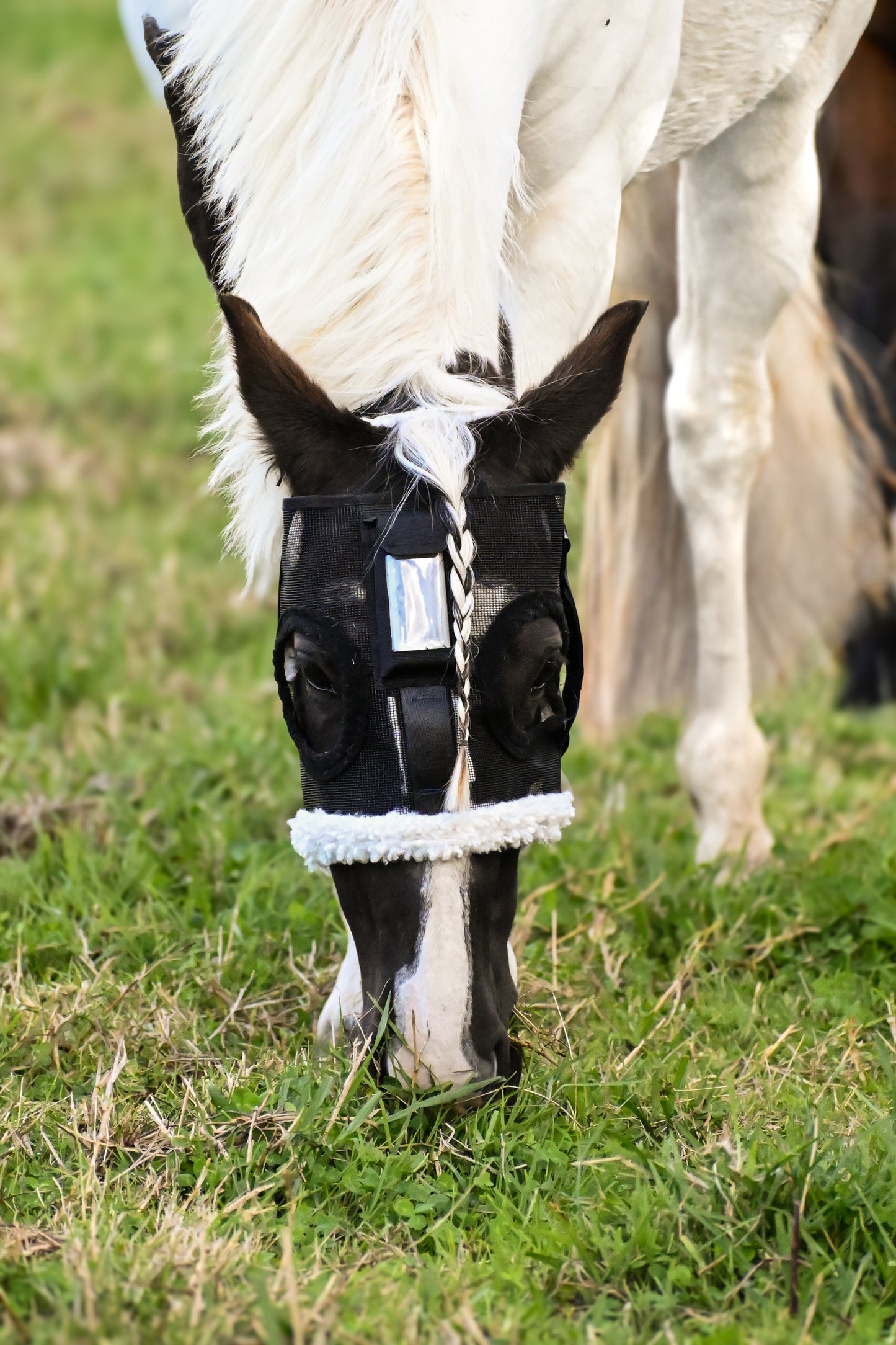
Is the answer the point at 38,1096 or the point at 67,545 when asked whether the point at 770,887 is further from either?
the point at 67,545

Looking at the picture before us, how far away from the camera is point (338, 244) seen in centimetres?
206

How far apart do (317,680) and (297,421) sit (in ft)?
1.16

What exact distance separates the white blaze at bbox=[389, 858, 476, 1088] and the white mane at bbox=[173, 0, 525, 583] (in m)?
0.54

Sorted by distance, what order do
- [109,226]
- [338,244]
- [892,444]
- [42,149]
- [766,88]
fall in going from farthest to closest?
[42,149]
[109,226]
[892,444]
[766,88]
[338,244]

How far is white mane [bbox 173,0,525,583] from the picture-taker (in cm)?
204

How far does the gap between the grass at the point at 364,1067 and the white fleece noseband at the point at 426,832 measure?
12.5 inches

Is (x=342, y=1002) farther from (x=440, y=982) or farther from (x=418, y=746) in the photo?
(x=418, y=746)

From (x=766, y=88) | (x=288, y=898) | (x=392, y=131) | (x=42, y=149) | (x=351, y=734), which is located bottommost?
(x=288, y=898)

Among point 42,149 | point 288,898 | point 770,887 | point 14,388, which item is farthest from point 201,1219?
point 42,149

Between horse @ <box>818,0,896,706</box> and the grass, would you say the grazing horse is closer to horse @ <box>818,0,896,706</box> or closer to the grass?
the grass

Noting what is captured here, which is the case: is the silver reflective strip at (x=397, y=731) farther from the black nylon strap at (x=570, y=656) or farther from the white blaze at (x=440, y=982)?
the black nylon strap at (x=570, y=656)

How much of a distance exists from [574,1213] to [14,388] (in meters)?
5.90

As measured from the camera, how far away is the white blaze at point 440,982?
201 centimetres

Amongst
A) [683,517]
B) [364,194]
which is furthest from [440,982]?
[683,517]
